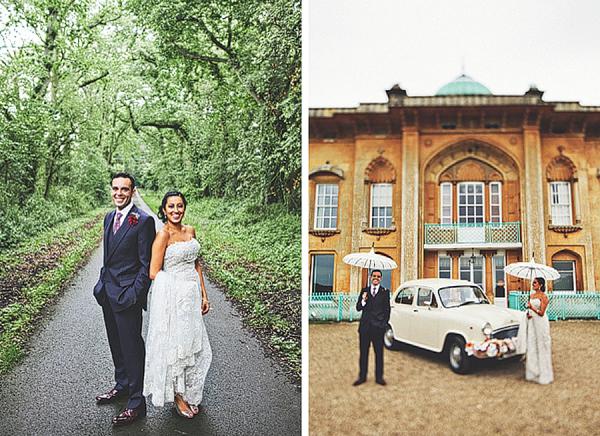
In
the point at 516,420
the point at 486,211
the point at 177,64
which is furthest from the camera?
the point at 177,64

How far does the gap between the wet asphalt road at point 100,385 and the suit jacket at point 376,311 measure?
0.59 meters

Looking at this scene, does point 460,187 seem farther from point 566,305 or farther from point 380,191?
point 566,305

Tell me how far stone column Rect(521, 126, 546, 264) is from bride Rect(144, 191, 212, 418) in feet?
6.13

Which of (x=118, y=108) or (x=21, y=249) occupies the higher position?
(x=118, y=108)

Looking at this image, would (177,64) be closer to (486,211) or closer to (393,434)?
(486,211)

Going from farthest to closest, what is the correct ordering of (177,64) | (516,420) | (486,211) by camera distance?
1. (177,64)
2. (486,211)
3. (516,420)

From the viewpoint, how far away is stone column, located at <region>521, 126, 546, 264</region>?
2881mm

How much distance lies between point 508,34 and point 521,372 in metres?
1.98

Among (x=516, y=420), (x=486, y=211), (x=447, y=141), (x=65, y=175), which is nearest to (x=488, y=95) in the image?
(x=447, y=141)

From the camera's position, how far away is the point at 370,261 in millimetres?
2982

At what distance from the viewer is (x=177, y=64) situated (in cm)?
318

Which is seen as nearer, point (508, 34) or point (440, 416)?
point (440, 416)

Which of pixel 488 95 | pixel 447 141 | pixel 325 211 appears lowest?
pixel 325 211

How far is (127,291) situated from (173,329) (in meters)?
0.32
